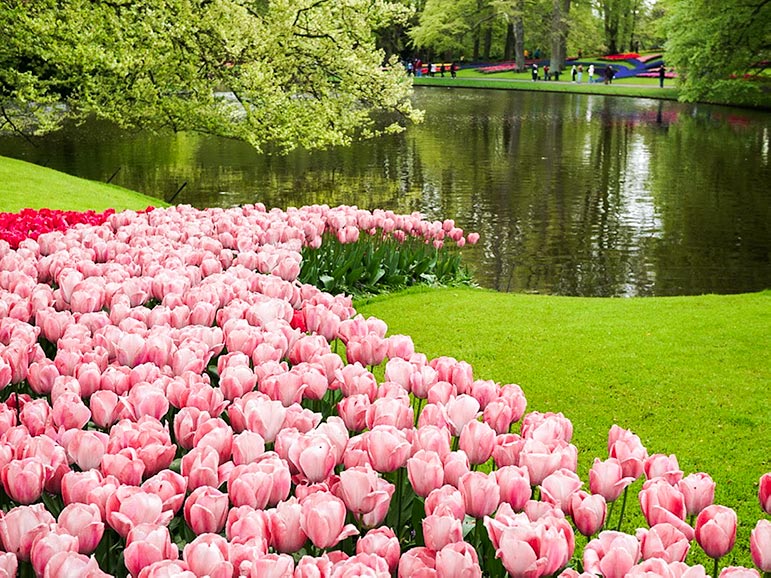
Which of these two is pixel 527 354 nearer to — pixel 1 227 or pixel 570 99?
pixel 1 227

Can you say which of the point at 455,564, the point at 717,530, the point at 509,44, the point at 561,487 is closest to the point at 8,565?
the point at 455,564

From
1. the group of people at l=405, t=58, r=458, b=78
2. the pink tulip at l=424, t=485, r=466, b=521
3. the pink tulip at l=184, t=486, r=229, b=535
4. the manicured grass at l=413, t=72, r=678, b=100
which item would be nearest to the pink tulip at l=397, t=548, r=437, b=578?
the pink tulip at l=424, t=485, r=466, b=521

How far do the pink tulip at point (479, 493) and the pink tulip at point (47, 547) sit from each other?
0.99 m

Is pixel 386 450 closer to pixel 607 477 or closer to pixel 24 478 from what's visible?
pixel 607 477

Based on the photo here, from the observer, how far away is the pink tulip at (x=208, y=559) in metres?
1.94

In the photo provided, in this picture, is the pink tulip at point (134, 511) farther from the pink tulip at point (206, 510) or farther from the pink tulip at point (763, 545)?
the pink tulip at point (763, 545)

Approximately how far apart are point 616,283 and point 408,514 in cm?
1099

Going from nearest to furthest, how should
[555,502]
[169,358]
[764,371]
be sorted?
[555,502] → [169,358] → [764,371]

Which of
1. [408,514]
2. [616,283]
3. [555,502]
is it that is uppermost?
[555,502]

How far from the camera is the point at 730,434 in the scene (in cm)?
567

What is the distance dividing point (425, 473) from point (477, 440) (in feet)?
1.01

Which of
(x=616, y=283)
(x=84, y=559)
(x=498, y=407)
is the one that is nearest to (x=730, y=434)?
(x=498, y=407)

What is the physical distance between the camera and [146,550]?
6.53 feet

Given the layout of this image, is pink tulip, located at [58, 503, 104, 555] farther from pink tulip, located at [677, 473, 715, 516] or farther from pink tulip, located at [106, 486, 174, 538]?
pink tulip, located at [677, 473, 715, 516]
